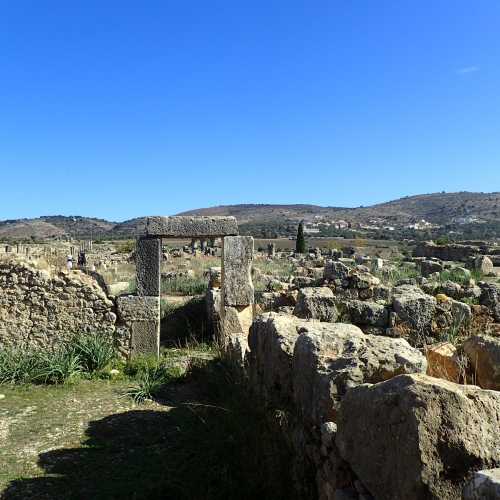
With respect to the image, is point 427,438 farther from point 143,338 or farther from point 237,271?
point 237,271

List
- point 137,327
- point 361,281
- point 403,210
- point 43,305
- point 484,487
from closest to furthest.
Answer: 1. point 484,487
2. point 43,305
3. point 137,327
4. point 361,281
5. point 403,210

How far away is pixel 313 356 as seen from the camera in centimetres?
369

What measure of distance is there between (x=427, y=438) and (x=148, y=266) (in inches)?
276

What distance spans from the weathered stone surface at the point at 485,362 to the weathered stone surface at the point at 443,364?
4.7 inches

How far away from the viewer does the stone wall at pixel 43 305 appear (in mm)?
8445

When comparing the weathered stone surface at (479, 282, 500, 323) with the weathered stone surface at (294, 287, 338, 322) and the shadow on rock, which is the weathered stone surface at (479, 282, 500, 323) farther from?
the shadow on rock

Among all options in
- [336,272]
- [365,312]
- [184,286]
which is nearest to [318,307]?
[365,312]

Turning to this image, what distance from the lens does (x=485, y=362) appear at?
147 inches

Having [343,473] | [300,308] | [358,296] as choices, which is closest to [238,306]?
[300,308]

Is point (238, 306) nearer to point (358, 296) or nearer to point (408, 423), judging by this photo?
point (358, 296)

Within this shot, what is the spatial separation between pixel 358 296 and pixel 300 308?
1528 mm

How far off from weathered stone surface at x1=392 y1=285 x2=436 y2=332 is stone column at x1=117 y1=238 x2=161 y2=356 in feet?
12.8

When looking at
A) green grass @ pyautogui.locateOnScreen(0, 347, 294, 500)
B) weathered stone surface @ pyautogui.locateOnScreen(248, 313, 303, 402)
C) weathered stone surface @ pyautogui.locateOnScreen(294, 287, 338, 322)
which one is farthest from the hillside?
weathered stone surface @ pyautogui.locateOnScreen(248, 313, 303, 402)

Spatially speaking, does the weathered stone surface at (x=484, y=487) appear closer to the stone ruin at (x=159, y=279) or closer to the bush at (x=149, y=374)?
the bush at (x=149, y=374)
